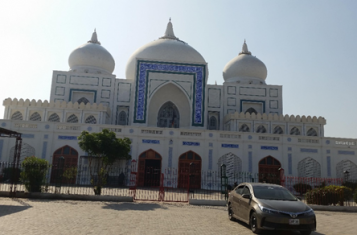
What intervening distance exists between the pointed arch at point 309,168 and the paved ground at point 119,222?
13.7m

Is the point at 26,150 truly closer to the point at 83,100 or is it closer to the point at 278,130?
the point at 83,100

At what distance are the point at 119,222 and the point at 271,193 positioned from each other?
4.02 metres

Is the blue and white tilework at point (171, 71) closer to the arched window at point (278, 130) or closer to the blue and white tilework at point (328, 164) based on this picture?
the arched window at point (278, 130)

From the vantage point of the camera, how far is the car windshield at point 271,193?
8742 mm

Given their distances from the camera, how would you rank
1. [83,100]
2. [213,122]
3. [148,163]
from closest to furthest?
[148,163] → [83,100] → [213,122]

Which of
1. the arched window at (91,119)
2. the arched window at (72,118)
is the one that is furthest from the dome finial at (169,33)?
the arched window at (72,118)

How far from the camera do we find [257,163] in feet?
79.7

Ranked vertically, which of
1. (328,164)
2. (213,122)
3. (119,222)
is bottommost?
(119,222)

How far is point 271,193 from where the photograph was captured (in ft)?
29.3

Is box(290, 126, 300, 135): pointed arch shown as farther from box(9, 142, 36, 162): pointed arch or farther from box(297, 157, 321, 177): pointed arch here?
box(9, 142, 36, 162): pointed arch

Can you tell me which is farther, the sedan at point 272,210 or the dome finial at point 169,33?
the dome finial at point 169,33

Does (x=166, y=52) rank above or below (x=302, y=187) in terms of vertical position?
above

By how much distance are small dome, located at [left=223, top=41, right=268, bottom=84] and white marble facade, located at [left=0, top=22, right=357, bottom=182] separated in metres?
0.11

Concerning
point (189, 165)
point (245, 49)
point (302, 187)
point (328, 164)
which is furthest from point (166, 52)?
point (302, 187)
